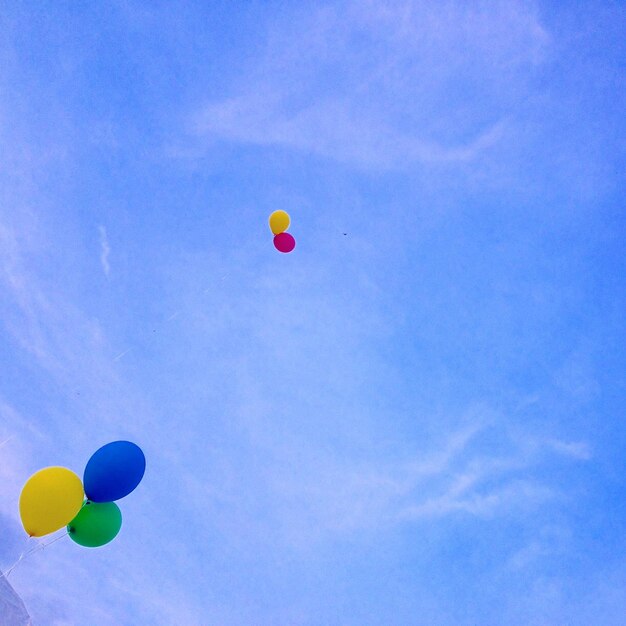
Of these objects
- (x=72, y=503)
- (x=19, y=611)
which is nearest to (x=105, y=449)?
(x=72, y=503)

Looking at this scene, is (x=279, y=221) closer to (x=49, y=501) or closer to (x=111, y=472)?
(x=111, y=472)

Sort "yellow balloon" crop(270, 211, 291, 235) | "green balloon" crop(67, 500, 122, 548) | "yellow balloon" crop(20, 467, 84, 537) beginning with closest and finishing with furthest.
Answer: "yellow balloon" crop(20, 467, 84, 537), "green balloon" crop(67, 500, 122, 548), "yellow balloon" crop(270, 211, 291, 235)

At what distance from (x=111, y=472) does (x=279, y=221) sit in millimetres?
6673

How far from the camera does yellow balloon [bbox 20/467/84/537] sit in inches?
255

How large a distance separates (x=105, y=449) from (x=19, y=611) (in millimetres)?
A: 36211

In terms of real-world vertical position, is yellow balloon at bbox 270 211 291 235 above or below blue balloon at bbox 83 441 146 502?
above

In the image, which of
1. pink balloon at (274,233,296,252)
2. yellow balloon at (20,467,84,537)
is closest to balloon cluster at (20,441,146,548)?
yellow balloon at (20,467,84,537)

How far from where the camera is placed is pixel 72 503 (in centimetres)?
659

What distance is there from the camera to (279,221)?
37.4 ft

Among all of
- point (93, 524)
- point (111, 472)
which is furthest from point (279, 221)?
point (93, 524)

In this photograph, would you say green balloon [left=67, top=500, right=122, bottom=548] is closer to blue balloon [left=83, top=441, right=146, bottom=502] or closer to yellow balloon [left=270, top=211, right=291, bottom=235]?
blue balloon [left=83, top=441, right=146, bottom=502]

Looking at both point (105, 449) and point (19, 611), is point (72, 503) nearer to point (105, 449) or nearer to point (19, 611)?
point (105, 449)

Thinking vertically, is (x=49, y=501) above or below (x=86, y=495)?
below

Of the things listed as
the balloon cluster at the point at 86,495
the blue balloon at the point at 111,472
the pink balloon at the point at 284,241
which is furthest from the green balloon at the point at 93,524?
the pink balloon at the point at 284,241
